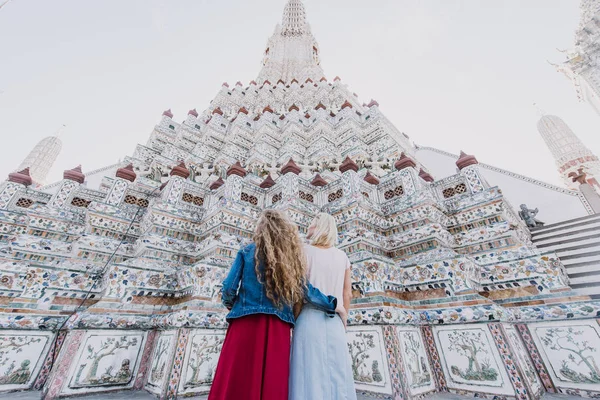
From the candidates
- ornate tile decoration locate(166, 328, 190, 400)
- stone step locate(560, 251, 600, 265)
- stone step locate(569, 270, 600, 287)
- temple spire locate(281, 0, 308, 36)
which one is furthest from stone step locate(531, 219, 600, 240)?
temple spire locate(281, 0, 308, 36)

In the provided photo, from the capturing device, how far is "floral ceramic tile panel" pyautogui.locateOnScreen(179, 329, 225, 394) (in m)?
3.30

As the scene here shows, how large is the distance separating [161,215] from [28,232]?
2.17 metres

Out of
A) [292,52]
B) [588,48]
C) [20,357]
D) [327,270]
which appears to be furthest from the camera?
[292,52]

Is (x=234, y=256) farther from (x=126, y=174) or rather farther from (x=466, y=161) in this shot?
(x=466, y=161)

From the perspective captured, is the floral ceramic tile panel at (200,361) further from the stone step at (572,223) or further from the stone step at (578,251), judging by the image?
the stone step at (572,223)

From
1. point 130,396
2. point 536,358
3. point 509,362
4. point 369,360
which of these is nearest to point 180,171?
point 130,396

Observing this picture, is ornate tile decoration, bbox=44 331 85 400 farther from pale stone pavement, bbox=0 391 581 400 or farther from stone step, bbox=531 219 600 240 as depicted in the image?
stone step, bbox=531 219 600 240

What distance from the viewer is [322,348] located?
69.2 inches

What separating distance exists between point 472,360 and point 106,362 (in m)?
4.78

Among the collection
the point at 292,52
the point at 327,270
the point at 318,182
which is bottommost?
the point at 327,270

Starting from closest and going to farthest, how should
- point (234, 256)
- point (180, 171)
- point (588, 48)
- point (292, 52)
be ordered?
point (234, 256), point (180, 171), point (588, 48), point (292, 52)

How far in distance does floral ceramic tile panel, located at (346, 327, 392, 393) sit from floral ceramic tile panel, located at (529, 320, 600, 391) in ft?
6.50

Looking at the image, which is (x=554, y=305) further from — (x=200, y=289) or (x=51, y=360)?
(x=51, y=360)

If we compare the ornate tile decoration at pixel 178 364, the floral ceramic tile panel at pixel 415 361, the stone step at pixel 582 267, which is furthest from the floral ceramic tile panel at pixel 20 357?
the stone step at pixel 582 267
